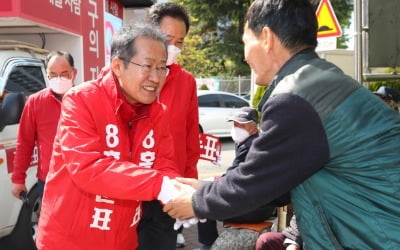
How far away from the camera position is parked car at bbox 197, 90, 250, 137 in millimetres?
14102

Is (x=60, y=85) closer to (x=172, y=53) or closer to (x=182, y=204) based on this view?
(x=172, y=53)

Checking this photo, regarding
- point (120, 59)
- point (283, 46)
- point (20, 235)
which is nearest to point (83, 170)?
point (120, 59)

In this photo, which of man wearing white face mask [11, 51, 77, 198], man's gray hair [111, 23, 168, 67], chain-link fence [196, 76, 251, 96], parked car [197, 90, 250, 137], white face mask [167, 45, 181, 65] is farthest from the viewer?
chain-link fence [196, 76, 251, 96]

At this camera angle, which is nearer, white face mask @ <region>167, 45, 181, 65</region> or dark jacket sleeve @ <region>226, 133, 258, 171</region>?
white face mask @ <region>167, 45, 181, 65</region>

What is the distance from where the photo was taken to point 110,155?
2.16 metres

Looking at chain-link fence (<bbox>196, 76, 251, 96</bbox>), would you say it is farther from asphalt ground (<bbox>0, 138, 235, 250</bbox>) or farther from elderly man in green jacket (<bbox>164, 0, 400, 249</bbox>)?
elderly man in green jacket (<bbox>164, 0, 400, 249</bbox>)

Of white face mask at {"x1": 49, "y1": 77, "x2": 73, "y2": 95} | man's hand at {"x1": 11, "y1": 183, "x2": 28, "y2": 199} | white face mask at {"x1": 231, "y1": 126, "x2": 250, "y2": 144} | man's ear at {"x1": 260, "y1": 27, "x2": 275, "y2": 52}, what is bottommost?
man's hand at {"x1": 11, "y1": 183, "x2": 28, "y2": 199}

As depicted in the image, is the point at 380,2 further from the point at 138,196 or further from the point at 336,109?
the point at 138,196

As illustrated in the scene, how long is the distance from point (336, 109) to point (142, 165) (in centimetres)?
105

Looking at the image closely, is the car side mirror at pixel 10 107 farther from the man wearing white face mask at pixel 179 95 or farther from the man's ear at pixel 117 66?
the man's ear at pixel 117 66

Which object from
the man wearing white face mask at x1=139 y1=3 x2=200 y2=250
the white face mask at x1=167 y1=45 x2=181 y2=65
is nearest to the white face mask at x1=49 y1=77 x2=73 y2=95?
the man wearing white face mask at x1=139 y1=3 x2=200 y2=250

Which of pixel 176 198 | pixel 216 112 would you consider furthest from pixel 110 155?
pixel 216 112

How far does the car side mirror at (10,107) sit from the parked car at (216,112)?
997 cm

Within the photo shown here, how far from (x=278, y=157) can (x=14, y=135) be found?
334 cm
